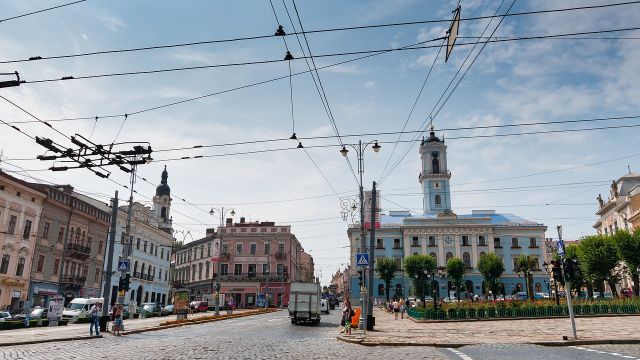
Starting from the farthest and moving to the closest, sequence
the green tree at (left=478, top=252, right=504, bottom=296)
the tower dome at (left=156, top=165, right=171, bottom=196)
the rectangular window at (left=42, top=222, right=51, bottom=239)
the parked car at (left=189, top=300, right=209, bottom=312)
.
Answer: the tower dome at (left=156, top=165, right=171, bottom=196), the green tree at (left=478, top=252, right=504, bottom=296), the parked car at (left=189, top=300, right=209, bottom=312), the rectangular window at (left=42, top=222, right=51, bottom=239)

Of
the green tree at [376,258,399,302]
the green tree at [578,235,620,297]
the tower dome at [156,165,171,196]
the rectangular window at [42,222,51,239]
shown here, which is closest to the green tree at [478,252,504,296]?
the green tree at [376,258,399,302]

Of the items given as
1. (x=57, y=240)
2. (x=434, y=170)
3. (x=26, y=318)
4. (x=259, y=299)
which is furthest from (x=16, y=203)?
(x=434, y=170)

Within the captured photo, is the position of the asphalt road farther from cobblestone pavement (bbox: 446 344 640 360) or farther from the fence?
the fence

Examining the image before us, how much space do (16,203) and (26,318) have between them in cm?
1419

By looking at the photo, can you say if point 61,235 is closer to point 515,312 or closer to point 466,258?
point 515,312

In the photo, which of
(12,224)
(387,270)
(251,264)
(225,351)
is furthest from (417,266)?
(225,351)

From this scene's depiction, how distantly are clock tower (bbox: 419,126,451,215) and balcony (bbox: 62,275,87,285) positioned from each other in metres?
55.0

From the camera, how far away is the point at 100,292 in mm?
51781

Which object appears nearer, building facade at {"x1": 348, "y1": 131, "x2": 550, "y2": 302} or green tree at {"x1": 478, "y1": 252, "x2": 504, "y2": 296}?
green tree at {"x1": 478, "y1": 252, "x2": 504, "y2": 296}

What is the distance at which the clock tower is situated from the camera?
82.4 m

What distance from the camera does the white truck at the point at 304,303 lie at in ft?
104

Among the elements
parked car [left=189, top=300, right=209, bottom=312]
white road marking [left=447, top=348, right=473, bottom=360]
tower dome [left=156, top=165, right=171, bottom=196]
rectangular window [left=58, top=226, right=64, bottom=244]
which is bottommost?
white road marking [left=447, top=348, right=473, bottom=360]

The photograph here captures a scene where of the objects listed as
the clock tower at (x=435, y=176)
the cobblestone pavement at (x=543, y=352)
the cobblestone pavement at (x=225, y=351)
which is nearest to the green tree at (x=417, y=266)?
the clock tower at (x=435, y=176)

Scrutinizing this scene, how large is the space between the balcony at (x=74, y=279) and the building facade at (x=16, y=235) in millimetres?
4702
